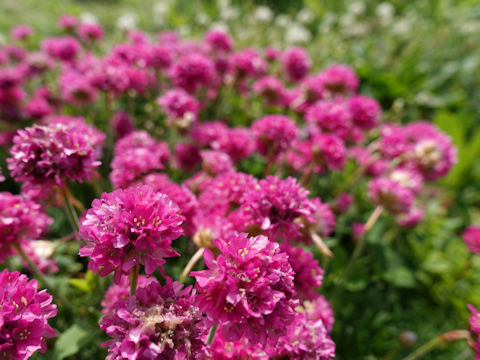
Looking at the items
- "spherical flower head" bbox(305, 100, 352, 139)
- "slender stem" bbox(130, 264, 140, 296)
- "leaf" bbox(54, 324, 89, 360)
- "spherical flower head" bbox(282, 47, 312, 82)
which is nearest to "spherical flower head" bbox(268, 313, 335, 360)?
"slender stem" bbox(130, 264, 140, 296)

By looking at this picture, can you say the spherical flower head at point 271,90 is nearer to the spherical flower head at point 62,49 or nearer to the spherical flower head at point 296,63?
the spherical flower head at point 296,63

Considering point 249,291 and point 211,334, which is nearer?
point 249,291

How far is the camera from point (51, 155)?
1.36 metres

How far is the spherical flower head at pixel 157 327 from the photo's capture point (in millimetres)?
911

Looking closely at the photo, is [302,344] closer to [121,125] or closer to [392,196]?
[392,196]

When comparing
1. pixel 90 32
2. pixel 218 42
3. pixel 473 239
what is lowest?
pixel 473 239

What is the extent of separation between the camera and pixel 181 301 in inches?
39.6

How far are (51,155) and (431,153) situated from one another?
7.82ft

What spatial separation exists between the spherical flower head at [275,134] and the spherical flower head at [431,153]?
955 millimetres

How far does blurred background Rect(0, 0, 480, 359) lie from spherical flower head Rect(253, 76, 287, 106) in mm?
1221

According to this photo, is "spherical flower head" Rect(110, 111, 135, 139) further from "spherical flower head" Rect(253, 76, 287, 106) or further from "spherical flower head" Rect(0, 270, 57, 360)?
"spherical flower head" Rect(0, 270, 57, 360)

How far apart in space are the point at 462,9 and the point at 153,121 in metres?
7.19

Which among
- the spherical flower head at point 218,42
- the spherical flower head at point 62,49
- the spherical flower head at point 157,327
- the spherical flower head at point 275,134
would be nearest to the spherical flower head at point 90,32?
the spherical flower head at point 62,49

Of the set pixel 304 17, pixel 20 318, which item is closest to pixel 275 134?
pixel 20 318
